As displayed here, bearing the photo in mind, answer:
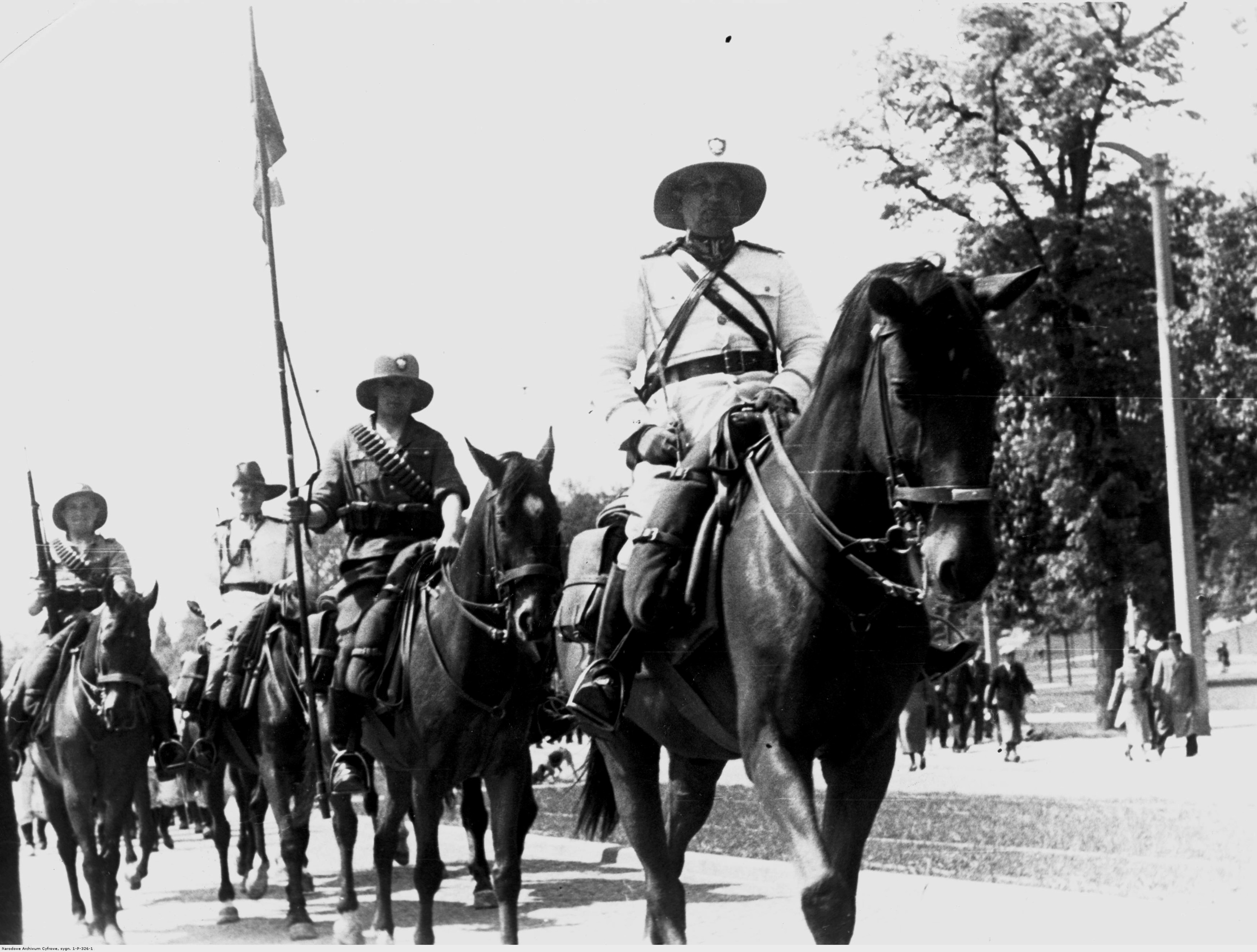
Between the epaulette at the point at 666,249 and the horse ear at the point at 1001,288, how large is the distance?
90.1 inches

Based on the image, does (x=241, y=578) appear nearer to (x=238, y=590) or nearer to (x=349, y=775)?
(x=238, y=590)

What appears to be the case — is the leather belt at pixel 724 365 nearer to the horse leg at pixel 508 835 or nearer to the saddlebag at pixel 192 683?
the horse leg at pixel 508 835

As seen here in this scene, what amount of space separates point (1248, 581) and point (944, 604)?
7.22 feet

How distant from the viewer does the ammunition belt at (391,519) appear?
1045cm

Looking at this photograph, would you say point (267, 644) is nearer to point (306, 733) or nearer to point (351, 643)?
point (306, 733)

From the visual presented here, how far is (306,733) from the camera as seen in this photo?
11.6 metres

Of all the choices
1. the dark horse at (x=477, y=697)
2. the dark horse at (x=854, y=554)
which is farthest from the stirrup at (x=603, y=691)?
the dark horse at (x=477, y=697)

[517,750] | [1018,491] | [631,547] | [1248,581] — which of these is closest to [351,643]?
[517,750]

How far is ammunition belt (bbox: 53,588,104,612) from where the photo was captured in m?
10.7

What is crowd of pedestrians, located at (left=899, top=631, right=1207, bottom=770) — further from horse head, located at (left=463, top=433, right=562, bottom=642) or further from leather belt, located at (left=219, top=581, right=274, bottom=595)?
leather belt, located at (left=219, top=581, right=274, bottom=595)

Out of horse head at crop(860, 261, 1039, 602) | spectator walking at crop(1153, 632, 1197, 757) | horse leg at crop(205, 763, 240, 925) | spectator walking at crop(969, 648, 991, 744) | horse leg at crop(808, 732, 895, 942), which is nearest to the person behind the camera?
horse head at crop(860, 261, 1039, 602)

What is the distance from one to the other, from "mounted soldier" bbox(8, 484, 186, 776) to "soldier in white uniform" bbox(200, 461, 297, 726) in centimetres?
36

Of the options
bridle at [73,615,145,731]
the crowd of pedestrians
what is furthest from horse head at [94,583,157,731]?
the crowd of pedestrians

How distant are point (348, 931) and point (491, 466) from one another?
2.80m
